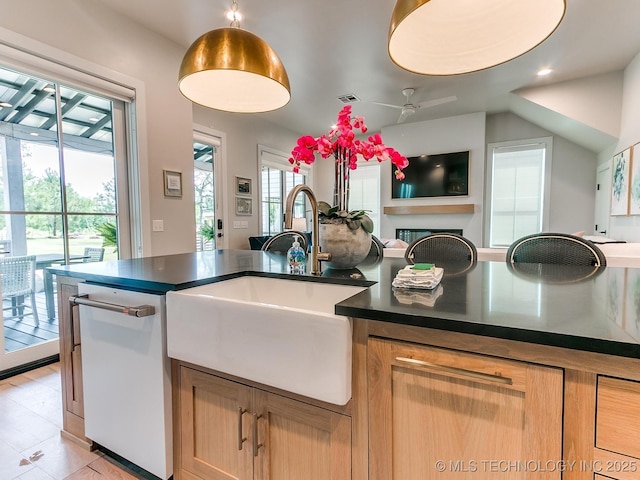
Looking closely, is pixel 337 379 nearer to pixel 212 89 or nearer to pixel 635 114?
pixel 212 89

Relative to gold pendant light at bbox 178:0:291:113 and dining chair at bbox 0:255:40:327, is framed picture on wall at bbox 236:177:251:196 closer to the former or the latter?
dining chair at bbox 0:255:40:327

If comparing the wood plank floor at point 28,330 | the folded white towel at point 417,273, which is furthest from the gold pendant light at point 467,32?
the wood plank floor at point 28,330

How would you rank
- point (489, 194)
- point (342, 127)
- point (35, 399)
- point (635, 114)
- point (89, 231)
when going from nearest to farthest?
point (342, 127)
point (35, 399)
point (89, 231)
point (635, 114)
point (489, 194)

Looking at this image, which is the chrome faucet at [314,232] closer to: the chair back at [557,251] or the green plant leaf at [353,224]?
the green plant leaf at [353,224]

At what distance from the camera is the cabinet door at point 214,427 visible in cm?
103

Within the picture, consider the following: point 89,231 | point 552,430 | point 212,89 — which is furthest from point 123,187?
point 552,430

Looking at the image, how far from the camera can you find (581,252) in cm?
172

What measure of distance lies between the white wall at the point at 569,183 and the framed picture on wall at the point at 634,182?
163 centimetres

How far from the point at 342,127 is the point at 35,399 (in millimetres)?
2502

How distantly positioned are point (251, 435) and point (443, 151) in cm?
555

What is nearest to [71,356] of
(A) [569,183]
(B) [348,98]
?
(B) [348,98]

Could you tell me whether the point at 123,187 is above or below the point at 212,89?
below

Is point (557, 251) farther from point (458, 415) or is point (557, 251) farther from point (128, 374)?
point (128, 374)

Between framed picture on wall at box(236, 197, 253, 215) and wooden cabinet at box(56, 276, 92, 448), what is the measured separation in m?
3.38
